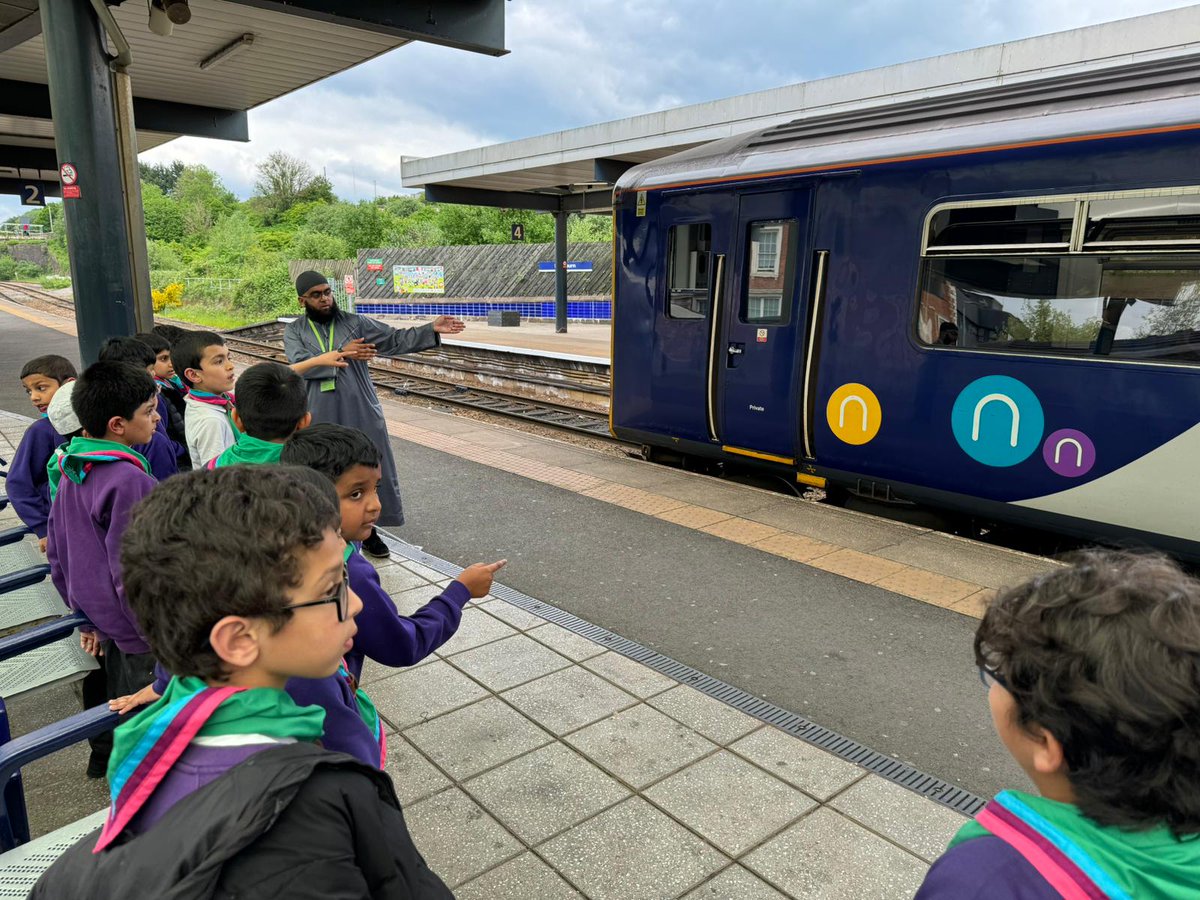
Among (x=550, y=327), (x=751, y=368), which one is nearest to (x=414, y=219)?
(x=550, y=327)

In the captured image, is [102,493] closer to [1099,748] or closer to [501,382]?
[1099,748]

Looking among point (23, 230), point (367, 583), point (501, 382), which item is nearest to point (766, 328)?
point (367, 583)

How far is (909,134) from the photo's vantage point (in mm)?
5738

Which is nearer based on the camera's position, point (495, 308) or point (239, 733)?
point (239, 733)

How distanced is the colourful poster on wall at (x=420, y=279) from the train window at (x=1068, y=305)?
32.7 metres

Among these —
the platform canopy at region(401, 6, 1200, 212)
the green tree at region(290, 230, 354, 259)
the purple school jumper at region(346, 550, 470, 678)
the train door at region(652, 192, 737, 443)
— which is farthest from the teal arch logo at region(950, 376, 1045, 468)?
the green tree at region(290, 230, 354, 259)

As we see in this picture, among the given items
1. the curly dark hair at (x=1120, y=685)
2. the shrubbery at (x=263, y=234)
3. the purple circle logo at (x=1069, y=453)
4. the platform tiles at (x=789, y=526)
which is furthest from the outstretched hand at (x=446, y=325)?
the shrubbery at (x=263, y=234)

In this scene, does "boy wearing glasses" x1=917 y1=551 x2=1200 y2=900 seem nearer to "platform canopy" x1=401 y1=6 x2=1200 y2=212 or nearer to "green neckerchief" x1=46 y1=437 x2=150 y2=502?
"green neckerchief" x1=46 y1=437 x2=150 y2=502

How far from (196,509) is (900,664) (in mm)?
3677

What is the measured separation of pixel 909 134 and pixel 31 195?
22613 millimetres

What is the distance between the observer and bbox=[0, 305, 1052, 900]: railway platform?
2670 mm

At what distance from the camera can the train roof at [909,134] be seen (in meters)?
4.69

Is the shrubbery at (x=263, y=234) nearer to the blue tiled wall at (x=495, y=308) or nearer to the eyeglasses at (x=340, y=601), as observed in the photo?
the blue tiled wall at (x=495, y=308)

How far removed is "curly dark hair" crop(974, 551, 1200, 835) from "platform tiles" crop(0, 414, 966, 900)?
5.59 feet
